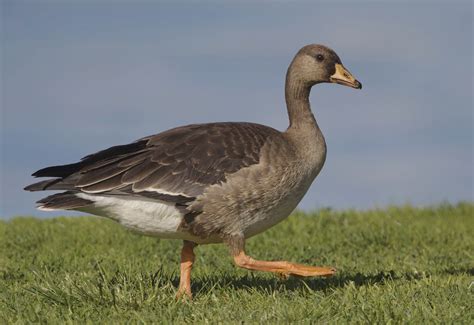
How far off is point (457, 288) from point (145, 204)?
3.33m

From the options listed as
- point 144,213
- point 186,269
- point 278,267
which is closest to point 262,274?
point 186,269

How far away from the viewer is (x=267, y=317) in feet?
22.5

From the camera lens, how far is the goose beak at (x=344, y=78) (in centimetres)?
912

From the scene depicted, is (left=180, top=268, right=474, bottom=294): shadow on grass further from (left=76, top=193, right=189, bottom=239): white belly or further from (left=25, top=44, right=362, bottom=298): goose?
(left=76, top=193, right=189, bottom=239): white belly

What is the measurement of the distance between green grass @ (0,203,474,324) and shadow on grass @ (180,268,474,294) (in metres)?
0.02

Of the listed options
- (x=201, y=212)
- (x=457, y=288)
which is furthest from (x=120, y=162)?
(x=457, y=288)

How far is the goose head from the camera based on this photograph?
9.09m

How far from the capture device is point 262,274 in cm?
991

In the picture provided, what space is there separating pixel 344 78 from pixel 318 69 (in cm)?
33

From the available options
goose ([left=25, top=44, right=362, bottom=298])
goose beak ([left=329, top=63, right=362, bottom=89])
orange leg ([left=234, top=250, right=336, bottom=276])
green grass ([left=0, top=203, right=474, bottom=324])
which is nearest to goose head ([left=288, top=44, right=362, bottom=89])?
goose beak ([left=329, top=63, right=362, bottom=89])

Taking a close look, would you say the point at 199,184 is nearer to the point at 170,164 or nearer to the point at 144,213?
the point at 170,164

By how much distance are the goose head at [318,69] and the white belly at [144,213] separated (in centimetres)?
233

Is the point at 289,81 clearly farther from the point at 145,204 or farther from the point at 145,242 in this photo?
the point at 145,242

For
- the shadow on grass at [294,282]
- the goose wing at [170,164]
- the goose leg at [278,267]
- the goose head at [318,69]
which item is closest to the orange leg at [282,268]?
the goose leg at [278,267]
